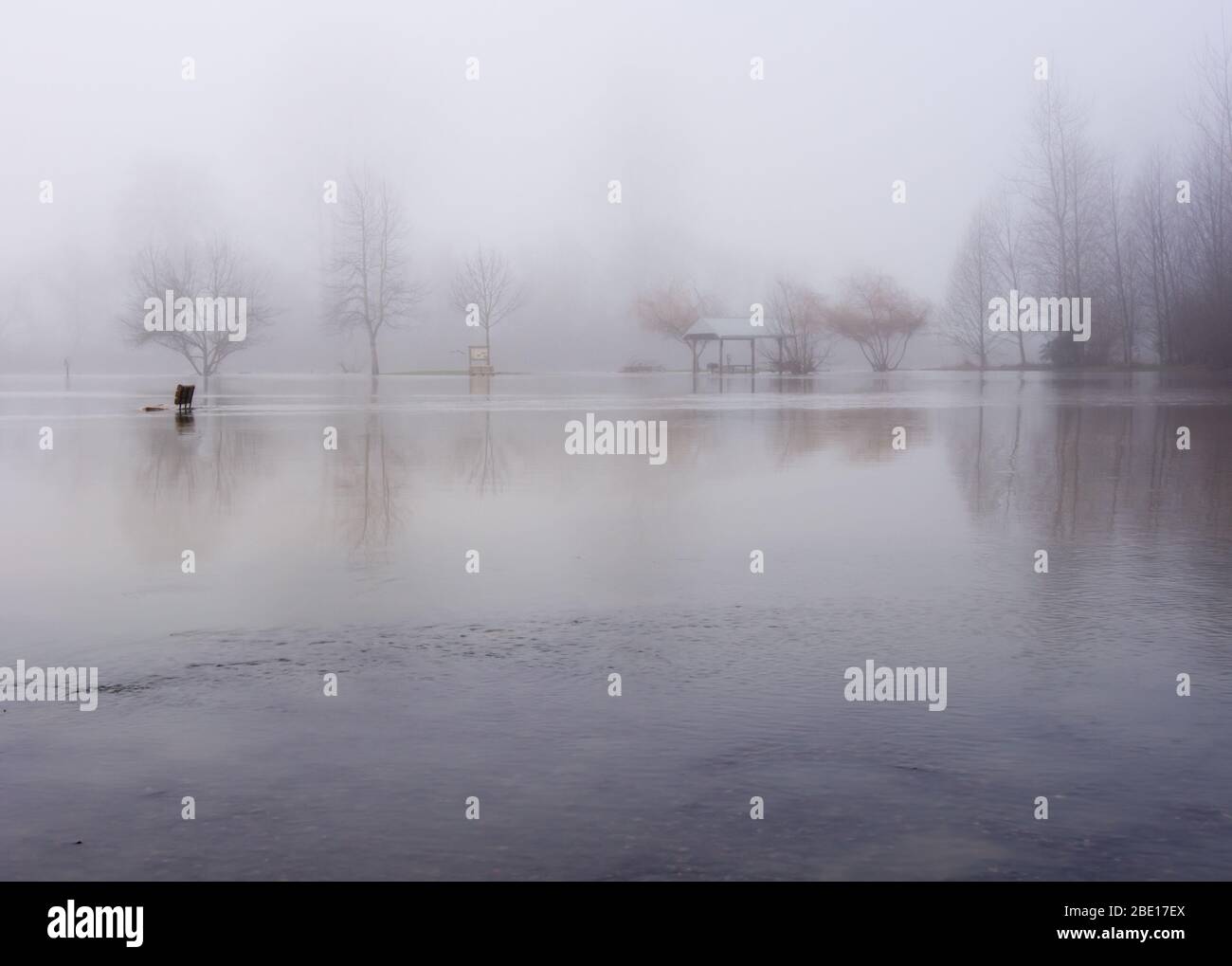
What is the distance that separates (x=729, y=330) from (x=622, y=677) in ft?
212

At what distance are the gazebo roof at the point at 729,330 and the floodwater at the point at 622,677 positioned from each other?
177ft

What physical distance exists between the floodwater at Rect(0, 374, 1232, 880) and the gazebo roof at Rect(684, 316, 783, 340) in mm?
53802

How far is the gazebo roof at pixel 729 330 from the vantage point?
70.1 m

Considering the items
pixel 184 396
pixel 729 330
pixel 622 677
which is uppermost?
pixel 729 330

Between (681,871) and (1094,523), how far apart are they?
9.17 m

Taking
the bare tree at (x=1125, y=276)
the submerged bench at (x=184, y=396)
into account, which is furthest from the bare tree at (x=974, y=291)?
the submerged bench at (x=184, y=396)

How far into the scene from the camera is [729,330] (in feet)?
233

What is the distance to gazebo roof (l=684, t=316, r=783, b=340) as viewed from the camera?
7006 centimetres
